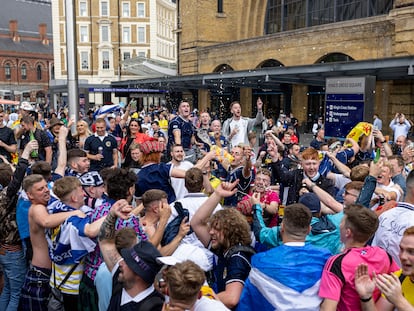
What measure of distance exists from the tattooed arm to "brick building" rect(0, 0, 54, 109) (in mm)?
81079

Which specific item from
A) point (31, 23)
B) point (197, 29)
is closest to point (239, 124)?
point (197, 29)

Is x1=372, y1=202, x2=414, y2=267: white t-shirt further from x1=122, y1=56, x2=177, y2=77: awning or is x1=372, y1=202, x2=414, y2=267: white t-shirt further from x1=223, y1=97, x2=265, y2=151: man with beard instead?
x1=122, y1=56, x2=177, y2=77: awning

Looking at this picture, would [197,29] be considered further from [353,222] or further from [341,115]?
[353,222]

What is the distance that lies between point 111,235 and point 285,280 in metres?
1.36

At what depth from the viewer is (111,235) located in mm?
3338

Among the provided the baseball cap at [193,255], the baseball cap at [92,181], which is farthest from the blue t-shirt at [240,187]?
the baseball cap at [193,255]

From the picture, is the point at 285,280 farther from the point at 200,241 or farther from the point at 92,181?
the point at 92,181

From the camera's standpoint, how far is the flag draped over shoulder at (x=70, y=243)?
141 inches

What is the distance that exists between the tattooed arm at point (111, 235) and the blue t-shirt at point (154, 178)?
7.53ft

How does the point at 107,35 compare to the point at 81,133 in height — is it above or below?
above

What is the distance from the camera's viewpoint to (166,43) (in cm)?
7756

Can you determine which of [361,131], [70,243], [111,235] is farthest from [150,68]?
[111,235]

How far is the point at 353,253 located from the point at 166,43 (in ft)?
256

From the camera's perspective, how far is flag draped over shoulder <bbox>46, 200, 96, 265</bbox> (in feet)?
11.8
